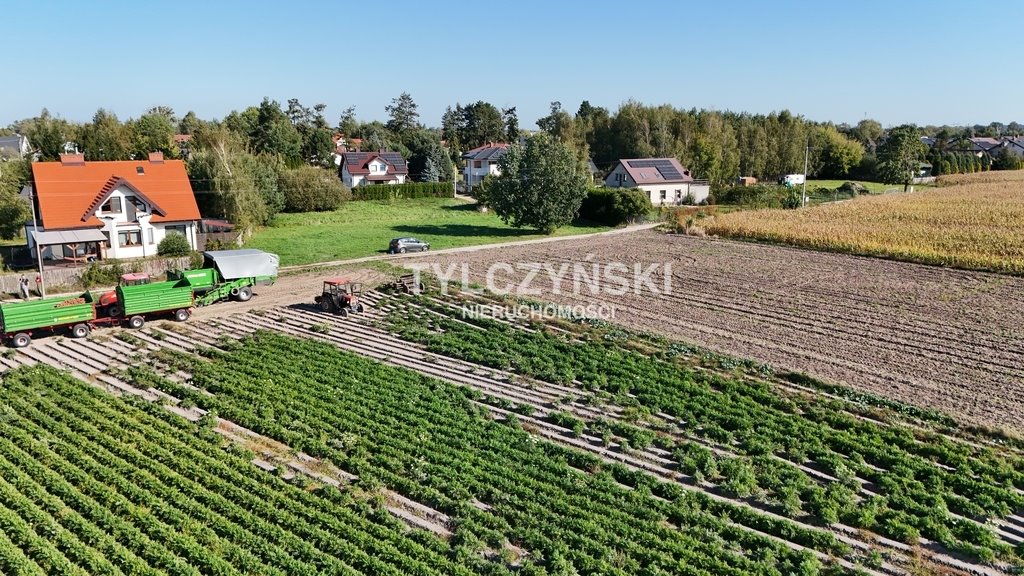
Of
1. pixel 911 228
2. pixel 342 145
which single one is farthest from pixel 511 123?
pixel 911 228

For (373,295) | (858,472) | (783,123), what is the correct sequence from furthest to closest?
(783,123) < (373,295) < (858,472)

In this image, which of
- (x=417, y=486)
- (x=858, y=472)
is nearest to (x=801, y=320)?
(x=858, y=472)

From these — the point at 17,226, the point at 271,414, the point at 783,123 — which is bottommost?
the point at 271,414

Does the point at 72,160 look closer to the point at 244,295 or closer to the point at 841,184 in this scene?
the point at 244,295

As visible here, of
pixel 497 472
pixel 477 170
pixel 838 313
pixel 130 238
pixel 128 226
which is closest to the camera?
pixel 497 472

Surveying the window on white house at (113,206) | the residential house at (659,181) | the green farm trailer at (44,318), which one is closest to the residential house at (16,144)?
the window on white house at (113,206)

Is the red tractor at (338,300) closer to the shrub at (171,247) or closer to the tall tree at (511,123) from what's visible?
the shrub at (171,247)

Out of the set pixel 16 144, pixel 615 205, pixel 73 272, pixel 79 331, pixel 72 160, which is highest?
pixel 16 144

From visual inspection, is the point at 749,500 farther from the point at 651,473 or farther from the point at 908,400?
the point at 908,400
